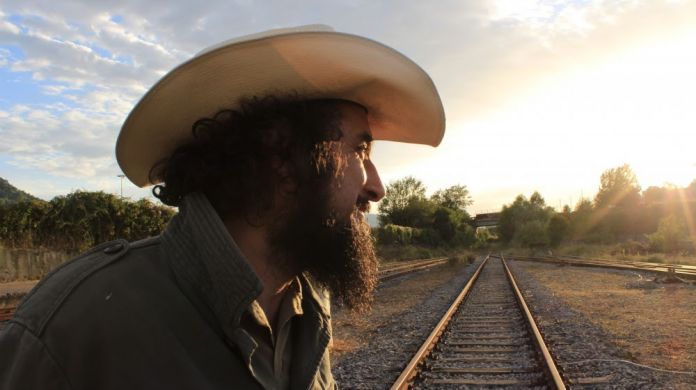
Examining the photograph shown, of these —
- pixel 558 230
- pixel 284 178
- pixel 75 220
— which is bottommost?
pixel 284 178

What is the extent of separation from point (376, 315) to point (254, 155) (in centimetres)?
1124

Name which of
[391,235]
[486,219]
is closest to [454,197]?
[486,219]

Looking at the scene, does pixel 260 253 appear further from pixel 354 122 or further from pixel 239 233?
pixel 354 122

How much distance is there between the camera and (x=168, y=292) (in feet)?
4.54

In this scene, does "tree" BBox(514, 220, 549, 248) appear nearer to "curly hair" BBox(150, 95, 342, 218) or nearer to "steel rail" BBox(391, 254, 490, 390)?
"steel rail" BBox(391, 254, 490, 390)

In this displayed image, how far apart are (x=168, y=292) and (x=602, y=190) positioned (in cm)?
11073

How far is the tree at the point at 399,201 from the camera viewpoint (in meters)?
90.3

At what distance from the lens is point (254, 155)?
6.20 ft

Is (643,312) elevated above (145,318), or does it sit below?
below

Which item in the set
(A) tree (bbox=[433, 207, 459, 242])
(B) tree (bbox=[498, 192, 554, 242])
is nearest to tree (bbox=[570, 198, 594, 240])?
(A) tree (bbox=[433, 207, 459, 242])

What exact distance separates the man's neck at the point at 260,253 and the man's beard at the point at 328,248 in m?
0.03

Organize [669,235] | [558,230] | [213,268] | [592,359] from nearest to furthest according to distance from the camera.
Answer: [213,268] < [592,359] < [669,235] < [558,230]

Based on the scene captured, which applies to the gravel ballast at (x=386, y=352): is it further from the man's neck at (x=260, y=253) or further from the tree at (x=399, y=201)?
the tree at (x=399, y=201)

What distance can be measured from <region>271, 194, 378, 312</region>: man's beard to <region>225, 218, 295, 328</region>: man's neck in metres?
0.03
